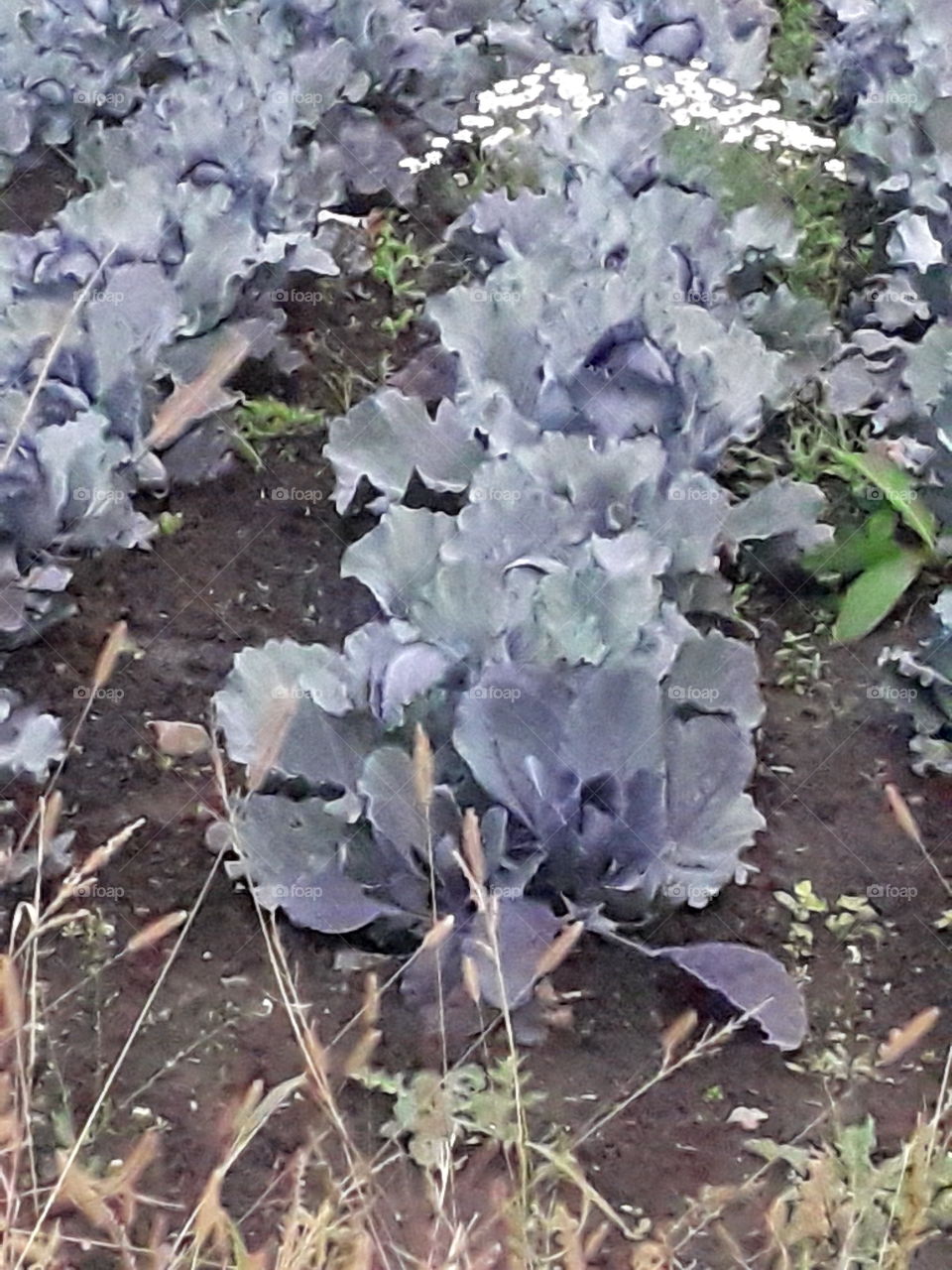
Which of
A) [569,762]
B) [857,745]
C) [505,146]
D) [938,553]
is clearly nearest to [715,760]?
[569,762]

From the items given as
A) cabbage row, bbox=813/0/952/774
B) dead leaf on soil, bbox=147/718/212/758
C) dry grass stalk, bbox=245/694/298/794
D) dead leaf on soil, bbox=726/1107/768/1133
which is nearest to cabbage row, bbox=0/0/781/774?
dead leaf on soil, bbox=147/718/212/758

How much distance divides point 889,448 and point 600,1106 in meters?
1.55

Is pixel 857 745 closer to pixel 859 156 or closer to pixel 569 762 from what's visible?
pixel 569 762

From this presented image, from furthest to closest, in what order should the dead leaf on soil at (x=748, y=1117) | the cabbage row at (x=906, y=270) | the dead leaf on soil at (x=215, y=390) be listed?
the dead leaf on soil at (x=215, y=390) → the cabbage row at (x=906, y=270) → the dead leaf on soil at (x=748, y=1117)

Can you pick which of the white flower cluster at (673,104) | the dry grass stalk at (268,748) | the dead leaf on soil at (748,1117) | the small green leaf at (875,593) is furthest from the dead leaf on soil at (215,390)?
the dead leaf on soil at (748,1117)

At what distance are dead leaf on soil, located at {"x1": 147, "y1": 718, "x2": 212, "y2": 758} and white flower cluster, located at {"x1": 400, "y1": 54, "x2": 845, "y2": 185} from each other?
5.77 ft

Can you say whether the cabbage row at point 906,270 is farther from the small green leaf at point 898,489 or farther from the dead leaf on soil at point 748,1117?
the dead leaf on soil at point 748,1117

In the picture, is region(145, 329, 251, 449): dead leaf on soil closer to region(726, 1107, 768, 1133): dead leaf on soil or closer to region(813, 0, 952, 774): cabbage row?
region(813, 0, 952, 774): cabbage row

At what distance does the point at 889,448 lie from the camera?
9.98 feet

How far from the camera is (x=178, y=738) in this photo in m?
2.36

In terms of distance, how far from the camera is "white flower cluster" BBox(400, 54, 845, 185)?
344cm

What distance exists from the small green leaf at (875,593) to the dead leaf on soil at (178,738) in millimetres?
1142

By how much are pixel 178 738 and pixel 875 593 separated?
4.16 ft

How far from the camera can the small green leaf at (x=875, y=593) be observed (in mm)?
2789
